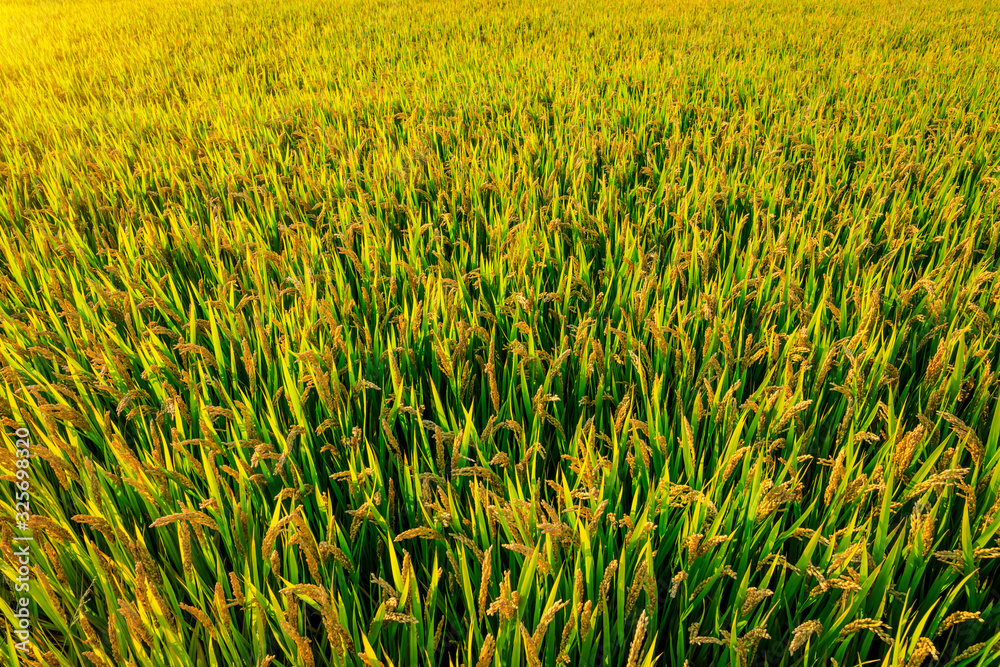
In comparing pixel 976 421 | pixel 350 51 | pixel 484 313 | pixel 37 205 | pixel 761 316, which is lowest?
pixel 976 421

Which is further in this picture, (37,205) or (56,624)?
(37,205)

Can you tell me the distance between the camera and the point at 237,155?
315cm

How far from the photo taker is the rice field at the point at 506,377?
0.93 m

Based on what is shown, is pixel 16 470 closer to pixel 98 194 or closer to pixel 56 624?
pixel 56 624

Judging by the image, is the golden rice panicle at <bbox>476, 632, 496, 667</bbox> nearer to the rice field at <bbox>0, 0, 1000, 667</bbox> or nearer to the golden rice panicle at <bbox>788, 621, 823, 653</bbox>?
the rice field at <bbox>0, 0, 1000, 667</bbox>

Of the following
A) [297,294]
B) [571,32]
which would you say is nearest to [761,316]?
[297,294]

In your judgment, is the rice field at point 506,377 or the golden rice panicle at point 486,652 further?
the rice field at point 506,377

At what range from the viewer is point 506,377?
1.48 metres

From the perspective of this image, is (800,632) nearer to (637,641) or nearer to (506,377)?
(637,641)

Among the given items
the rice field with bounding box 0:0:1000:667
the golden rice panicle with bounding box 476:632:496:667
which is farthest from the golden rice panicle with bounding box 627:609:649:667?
the golden rice panicle with bounding box 476:632:496:667

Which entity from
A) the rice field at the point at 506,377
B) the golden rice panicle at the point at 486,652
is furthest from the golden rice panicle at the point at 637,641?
the golden rice panicle at the point at 486,652

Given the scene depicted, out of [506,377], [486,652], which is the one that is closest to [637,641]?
[486,652]

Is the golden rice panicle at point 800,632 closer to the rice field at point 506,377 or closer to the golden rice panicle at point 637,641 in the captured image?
the rice field at point 506,377

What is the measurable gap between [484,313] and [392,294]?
41 cm
